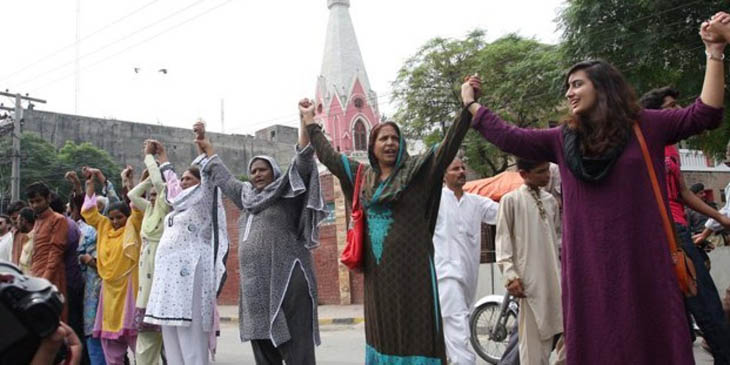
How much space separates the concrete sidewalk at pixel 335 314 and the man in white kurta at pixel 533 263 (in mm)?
7562

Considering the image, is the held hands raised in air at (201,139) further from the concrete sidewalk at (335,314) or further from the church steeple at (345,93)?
the church steeple at (345,93)

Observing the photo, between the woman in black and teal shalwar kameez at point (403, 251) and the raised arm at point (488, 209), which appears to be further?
the raised arm at point (488, 209)

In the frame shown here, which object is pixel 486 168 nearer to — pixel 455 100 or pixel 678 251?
pixel 455 100

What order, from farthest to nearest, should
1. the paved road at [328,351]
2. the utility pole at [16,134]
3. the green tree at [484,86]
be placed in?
the utility pole at [16,134]
the green tree at [484,86]
the paved road at [328,351]

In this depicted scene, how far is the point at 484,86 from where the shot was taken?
2398 centimetres

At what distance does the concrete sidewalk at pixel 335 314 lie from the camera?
13.2m

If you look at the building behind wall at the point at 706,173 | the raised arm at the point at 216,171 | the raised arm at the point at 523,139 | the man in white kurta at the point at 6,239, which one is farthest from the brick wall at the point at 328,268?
the raised arm at the point at 523,139

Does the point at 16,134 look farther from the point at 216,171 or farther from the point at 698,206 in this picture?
the point at 698,206

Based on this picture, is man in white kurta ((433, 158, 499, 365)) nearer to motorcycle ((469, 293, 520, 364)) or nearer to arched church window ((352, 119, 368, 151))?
motorcycle ((469, 293, 520, 364))

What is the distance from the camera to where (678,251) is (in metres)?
2.63

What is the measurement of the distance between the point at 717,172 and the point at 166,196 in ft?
75.9

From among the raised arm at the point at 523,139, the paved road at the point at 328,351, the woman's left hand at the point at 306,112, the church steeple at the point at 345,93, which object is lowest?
the paved road at the point at 328,351

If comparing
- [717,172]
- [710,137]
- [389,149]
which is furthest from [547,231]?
[717,172]

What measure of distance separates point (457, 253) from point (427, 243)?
179 centimetres
